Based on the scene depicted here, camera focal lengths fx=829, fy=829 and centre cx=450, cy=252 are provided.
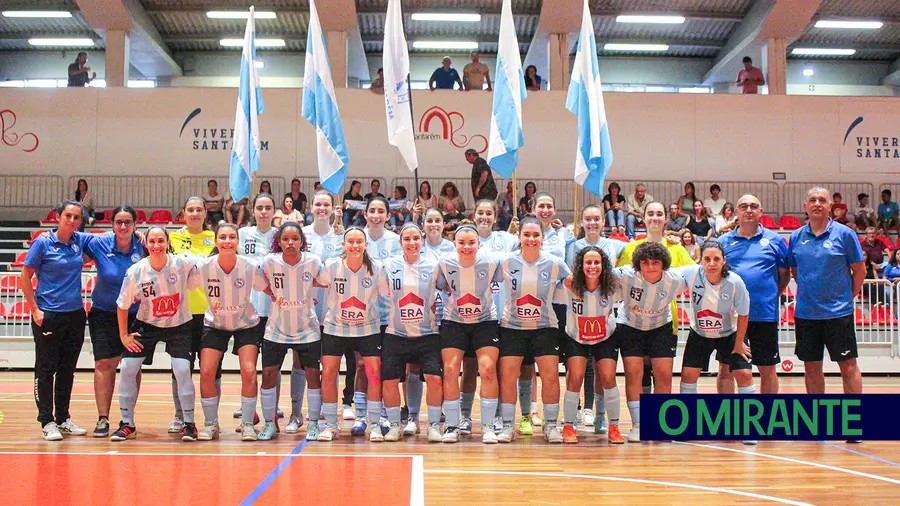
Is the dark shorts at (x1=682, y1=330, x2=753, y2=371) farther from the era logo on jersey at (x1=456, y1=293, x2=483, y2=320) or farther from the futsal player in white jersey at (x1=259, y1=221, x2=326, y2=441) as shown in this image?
the futsal player in white jersey at (x1=259, y1=221, x2=326, y2=441)

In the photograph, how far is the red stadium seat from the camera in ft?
61.0

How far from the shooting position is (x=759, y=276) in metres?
7.25

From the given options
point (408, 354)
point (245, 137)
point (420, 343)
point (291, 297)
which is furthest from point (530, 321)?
point (245, 137)

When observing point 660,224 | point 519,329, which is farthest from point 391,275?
point 660,224

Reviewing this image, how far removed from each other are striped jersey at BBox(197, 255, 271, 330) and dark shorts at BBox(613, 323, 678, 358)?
10.3 feet

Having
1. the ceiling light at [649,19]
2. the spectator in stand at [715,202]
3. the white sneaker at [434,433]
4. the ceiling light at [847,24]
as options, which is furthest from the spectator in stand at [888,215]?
the white sneaker at [434,433]

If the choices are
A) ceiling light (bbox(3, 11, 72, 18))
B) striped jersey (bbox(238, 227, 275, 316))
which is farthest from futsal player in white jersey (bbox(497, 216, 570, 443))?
ceiling light (bbox(3, 11, 72, 18))

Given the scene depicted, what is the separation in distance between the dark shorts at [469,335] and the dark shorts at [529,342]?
0.08 metres

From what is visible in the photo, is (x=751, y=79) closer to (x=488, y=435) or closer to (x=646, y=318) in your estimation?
(x=646, y=318)

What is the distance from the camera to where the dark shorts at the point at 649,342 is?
704 centimetres

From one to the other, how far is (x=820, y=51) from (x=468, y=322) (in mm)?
20573

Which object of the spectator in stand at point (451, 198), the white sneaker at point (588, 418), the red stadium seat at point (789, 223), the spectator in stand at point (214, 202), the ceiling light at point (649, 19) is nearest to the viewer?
the white sneaker at point (588, 418)

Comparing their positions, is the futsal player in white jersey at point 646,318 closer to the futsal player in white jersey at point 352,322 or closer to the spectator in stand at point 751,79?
the futsal player in white jersey at point 352,322

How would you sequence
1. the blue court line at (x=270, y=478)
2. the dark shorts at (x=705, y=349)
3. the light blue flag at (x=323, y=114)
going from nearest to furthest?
the blue court line at (x=270, y=478) < the dark shorts at (x=705, y=349) < the light blue flag at (x=323, y=114)
